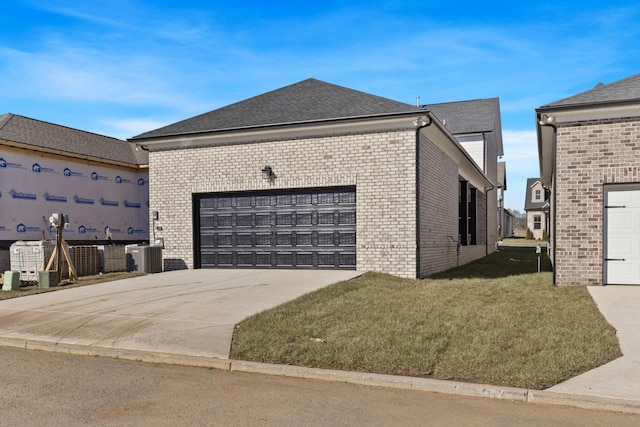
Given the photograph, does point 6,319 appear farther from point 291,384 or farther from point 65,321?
point 291,384

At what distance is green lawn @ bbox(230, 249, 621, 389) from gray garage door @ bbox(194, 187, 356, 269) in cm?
369

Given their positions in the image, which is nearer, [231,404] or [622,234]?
[231,404]

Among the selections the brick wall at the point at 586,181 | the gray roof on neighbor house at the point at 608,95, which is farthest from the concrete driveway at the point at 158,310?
the gray roof on neighbor house at the point at 608,95

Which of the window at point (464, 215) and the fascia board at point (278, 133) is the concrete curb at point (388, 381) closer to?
the fascia board at point (278, 133)

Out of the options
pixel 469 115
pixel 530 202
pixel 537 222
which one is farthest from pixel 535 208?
pixel 469 115

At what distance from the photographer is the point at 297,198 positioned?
14.4 metres

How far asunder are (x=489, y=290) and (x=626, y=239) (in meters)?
3.30

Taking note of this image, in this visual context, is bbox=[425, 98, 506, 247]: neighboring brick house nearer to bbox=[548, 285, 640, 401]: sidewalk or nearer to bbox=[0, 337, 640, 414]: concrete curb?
bbox=[548, 285, 640, 401]: sidewalk

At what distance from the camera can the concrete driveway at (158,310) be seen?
7168mm

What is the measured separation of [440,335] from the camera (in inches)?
272

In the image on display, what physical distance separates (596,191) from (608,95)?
216 cm

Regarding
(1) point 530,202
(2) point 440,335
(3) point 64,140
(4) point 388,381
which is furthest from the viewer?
(1) point 530,202

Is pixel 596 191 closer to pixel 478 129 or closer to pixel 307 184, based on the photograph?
pixel 307 184

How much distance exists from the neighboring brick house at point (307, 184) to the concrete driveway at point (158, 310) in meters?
1.31
